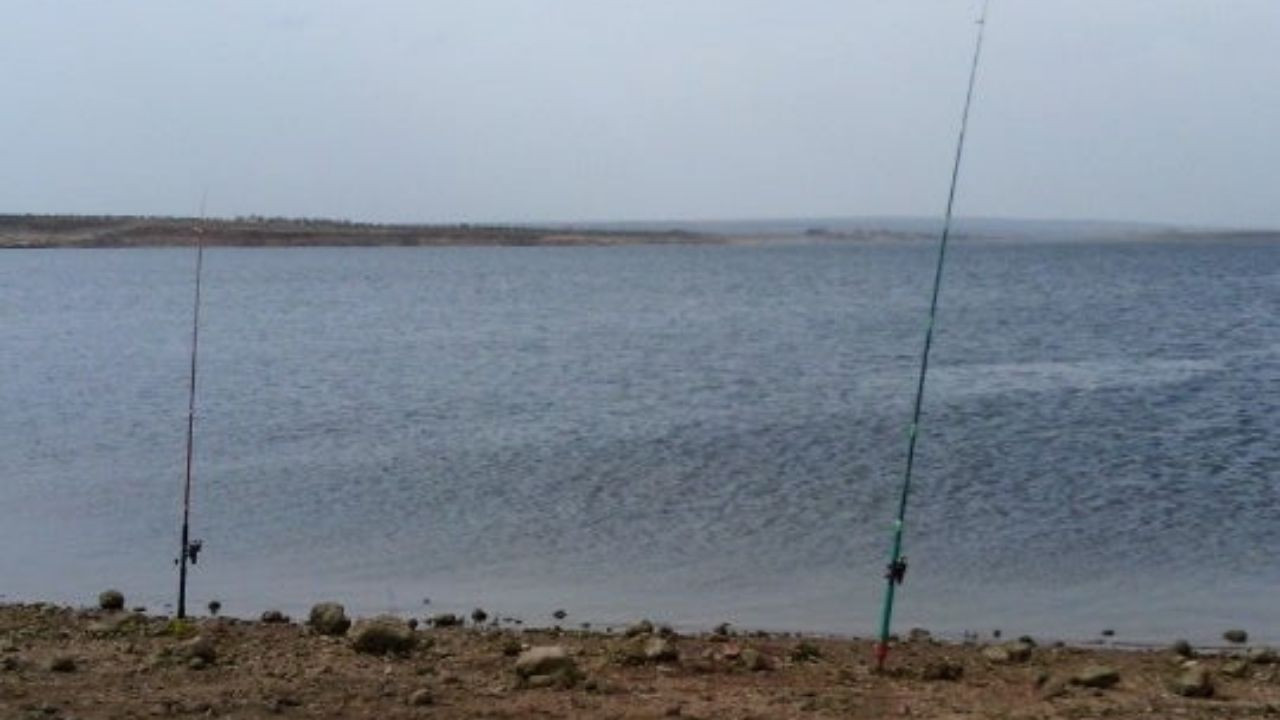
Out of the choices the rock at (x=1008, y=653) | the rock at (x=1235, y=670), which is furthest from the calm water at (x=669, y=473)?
the rock at (x=1235, y=670)

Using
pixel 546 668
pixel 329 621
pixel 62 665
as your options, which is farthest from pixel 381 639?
pixel 62 665

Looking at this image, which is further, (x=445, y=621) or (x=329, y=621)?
(x=445, y=621)

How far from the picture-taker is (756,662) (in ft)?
34.7

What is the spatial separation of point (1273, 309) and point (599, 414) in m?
42.3

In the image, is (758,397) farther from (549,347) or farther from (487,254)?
(487,254)

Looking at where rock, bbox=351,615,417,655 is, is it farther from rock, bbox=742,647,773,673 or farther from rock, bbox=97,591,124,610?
rock, bbox=97,591,124,610

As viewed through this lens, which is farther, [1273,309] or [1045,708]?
[1273,309]

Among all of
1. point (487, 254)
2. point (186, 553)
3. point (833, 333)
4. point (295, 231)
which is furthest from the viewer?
point (295, 231)

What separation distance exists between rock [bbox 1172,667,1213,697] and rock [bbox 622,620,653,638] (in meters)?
3.91

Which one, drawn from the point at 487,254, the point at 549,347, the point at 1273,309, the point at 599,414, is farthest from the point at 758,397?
the point at 487,254

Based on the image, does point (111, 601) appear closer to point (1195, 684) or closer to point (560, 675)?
point (560, 675)

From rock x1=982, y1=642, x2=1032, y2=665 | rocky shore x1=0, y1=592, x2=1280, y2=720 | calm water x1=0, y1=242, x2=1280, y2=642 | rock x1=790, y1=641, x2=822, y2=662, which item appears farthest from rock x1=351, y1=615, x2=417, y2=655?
rock x1=982, y1=642, x2=1032, y2=665

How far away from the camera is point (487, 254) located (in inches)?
6235

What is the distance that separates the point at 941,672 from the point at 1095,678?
3.11ft
